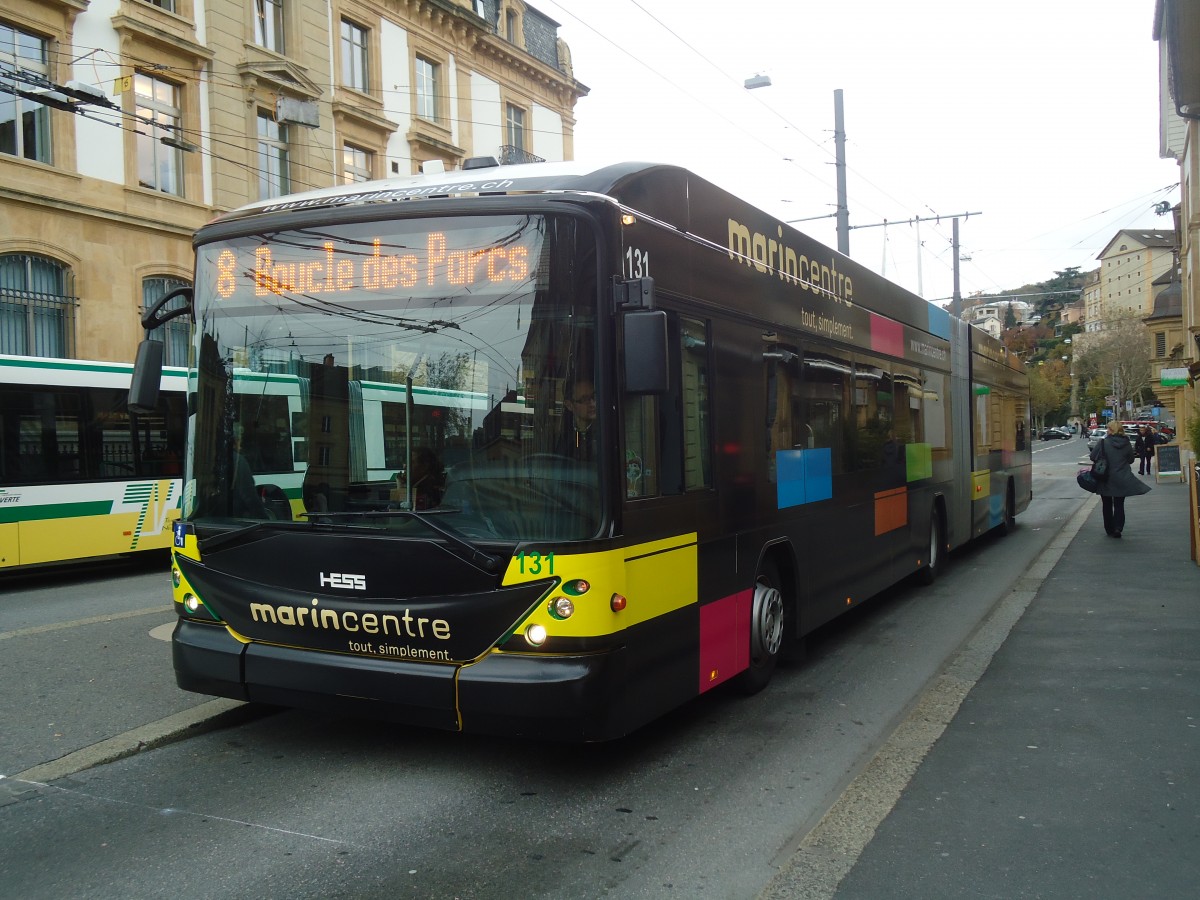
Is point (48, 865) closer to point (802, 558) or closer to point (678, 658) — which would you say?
point (678, 658)

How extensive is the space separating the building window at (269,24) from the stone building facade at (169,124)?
1.7 inches

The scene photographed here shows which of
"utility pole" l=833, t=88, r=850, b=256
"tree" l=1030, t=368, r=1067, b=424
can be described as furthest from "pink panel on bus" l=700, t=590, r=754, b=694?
"tree" l=1030, t=368, r=1067, b=424

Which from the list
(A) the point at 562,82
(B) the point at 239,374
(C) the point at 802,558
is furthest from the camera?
(A) the point at 562,82

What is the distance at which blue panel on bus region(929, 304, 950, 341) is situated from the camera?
465 inches

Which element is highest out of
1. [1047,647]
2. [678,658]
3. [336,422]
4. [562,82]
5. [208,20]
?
[562,82]

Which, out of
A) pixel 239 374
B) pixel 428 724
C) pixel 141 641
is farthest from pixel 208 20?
pixel 428 724

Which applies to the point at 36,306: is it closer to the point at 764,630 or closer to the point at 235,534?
the point at 235,534

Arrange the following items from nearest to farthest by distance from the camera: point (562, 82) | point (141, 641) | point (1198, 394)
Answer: point (141, 641)
point (1198, 394)
point (562, 82)

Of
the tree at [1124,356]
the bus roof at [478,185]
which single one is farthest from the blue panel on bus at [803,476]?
the tree at [1124,356]

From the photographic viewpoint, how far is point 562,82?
35.2 meters

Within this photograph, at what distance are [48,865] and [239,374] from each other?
2336mm

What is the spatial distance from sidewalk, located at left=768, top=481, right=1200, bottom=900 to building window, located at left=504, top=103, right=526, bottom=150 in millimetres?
27349

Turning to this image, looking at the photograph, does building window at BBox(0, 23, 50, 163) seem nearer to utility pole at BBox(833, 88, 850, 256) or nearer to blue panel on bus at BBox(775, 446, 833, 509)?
utility pole at BBox(833, 88, 850, 256)

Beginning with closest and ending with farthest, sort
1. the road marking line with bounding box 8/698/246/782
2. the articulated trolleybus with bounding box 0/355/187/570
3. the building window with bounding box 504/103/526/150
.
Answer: the road marking line with bounding box 8/698/246/782
the articulated trolleybus with bounding box 0/355/187/570
the building window with bounding box 504/103/526/150
